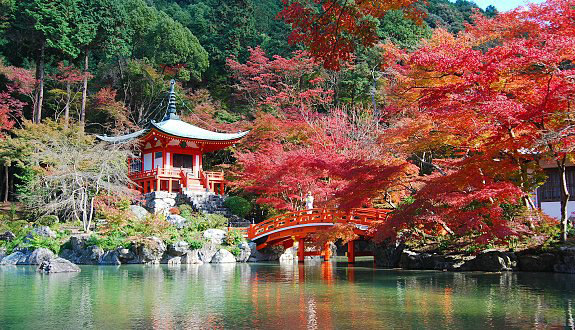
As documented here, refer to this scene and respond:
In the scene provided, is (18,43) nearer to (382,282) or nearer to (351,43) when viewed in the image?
(382,282)

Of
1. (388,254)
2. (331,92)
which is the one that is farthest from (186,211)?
(331,92)

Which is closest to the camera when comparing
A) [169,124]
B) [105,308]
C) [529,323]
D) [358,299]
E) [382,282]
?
[529,323]

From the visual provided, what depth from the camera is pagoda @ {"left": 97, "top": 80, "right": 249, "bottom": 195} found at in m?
22.7

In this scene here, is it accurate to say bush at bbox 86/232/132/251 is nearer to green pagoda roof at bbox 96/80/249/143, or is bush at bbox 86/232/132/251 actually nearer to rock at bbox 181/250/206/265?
rock at bbox 181/250/206/265

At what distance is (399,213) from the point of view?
11.5m

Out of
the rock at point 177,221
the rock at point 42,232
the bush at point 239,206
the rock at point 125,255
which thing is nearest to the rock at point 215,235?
the rock at point 177,221

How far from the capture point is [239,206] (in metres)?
21.1

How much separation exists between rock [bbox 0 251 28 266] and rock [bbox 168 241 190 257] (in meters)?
4.53

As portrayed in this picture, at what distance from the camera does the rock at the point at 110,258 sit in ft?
53.4

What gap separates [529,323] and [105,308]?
5456 mm

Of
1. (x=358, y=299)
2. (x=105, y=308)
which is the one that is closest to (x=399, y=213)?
(x=358, y=299)

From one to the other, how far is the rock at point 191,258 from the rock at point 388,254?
5794 millimetres

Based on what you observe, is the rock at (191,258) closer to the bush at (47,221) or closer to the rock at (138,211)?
the rock at (138,211)

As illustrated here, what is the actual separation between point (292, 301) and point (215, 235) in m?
10.2
